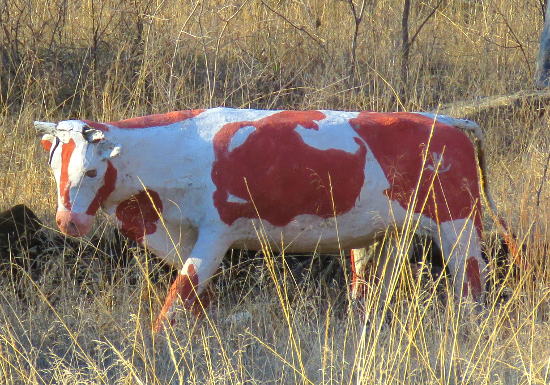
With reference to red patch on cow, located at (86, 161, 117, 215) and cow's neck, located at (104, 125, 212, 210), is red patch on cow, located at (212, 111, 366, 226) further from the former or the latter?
red patch on cow, located at (86, 161, 117, 215)

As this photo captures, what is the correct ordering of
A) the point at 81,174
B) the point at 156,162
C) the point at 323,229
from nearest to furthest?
the point at 81,174, the point at 156,162, the point at 323,229

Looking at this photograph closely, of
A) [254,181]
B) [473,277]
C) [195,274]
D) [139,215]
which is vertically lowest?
[473,277]

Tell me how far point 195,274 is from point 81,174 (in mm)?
517

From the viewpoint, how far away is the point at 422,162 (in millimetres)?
3596

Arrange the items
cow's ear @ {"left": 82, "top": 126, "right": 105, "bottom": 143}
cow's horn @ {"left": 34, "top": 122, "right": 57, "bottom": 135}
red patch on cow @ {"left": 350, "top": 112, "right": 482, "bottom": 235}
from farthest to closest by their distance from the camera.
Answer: red patch on cow @ {"left": 350, "top": 112, "right": 482, "bottom": 235} < cow's horn @ {"left": 34, "top": 122, "right": 57, "bottom": 135} < cow's ear @ {"left": 82, "top": 126, "right": 105, "bottom": 143}

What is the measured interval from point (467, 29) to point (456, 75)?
1.09 metres

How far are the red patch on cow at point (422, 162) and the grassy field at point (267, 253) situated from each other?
17cm

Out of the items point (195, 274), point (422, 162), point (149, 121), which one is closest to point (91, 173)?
point (149, 121)

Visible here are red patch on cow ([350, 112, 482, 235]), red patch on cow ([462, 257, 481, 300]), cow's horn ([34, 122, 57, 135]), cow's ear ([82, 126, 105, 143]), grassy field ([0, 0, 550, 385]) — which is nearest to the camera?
grassy field ([0, 0, 550, 385])

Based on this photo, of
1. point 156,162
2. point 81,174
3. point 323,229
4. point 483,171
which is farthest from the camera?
point 483,171

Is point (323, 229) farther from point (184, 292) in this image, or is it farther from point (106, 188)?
point (106, 188)

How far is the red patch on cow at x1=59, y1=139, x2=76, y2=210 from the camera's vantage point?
3318mm

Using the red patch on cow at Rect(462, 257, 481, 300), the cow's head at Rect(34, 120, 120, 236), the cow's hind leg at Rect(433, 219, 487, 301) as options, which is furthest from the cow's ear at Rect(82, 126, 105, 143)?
the red patch on cow at Rect(462, 257, 481, 300)

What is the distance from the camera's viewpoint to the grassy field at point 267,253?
10.3ft
